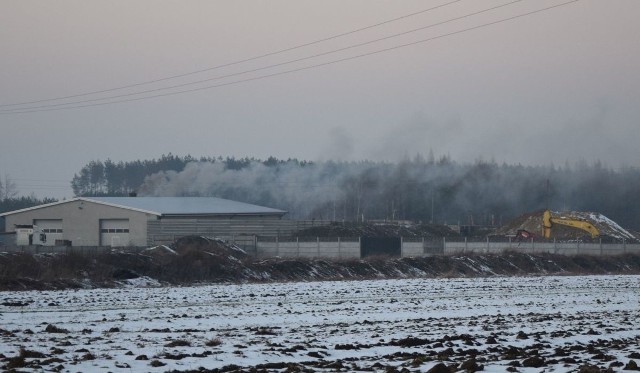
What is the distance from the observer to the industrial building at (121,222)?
239 feet

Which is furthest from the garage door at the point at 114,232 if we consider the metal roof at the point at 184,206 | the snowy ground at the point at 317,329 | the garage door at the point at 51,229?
the snowy ground at the point at 317,329

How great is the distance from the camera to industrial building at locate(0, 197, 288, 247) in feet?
239

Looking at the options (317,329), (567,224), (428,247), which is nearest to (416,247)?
(428,247)

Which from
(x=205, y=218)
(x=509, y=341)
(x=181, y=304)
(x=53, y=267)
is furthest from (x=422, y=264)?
(x=509, y=341)

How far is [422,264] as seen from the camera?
64875 millimetres

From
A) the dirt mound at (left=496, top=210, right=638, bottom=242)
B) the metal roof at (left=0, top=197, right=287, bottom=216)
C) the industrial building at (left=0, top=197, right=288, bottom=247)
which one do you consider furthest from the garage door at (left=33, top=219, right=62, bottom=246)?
the dirt mound at (left=496, top=210, right=638, bottom=242)

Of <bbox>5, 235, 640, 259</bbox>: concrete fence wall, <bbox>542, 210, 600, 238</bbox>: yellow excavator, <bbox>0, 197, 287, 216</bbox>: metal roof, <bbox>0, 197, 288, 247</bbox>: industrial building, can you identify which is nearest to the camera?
<bbox>5, 235, 640, 259</bbox>: concrete fence wall

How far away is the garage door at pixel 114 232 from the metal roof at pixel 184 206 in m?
1.42

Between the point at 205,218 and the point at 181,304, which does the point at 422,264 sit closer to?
the point at 205,218

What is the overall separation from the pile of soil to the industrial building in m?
5.22

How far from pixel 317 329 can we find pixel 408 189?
8850 centimetres

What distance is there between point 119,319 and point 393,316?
8.38 m

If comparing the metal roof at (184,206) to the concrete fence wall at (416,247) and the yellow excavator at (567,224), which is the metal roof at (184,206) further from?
the yellow excavator at (567,224)

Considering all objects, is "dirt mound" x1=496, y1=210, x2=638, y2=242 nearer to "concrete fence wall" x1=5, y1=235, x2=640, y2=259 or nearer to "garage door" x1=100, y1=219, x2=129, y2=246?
"concrete fence wall" x1=5, y1=235, x2=640, y2=259
